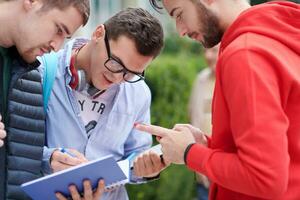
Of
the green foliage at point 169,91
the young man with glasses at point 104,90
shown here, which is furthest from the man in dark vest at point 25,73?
the green foliage at point 169,91

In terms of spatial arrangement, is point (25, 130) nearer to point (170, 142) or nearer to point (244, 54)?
point (170, 142)

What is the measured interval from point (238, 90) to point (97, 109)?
1044 millimetres

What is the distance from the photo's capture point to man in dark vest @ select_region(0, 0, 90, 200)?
7.77 feet

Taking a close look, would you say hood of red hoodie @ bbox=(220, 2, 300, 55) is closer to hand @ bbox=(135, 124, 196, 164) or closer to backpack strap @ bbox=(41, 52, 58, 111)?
hand @ bbox=(135, 124, 196, 164)

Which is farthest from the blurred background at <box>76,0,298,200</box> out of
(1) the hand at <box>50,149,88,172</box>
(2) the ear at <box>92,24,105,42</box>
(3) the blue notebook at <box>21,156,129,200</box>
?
(3) the blue notebook at <box>21,156,129,200</box>

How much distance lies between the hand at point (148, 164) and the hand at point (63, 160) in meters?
0.27

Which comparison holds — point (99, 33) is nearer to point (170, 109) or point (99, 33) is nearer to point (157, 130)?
point (157, 130)

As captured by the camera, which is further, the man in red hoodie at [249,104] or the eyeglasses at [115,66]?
the eyeglasses at [115,66]

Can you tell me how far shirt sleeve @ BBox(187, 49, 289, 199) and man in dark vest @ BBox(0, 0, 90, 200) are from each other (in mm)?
726

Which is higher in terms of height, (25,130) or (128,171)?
(25,130)

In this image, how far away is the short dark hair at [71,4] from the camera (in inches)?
94.0

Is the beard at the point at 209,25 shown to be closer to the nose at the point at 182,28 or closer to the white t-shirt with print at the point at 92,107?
the nose at the point at 182,28

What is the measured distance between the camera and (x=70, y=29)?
2473 millimetres

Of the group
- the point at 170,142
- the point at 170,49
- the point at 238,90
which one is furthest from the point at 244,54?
the point at 170,49
